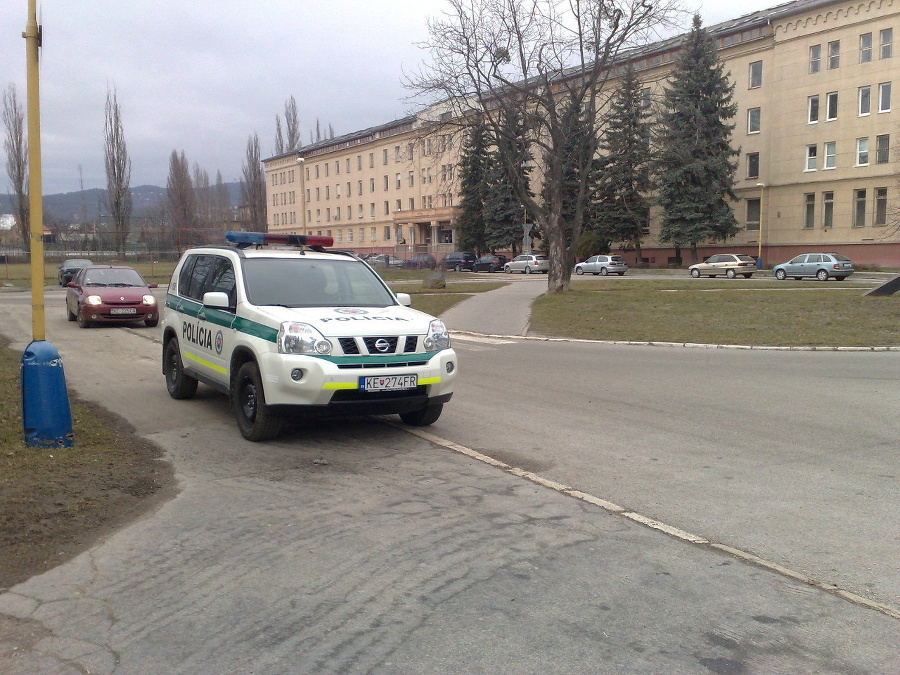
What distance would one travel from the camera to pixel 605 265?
180 ft

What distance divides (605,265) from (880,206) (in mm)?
17812

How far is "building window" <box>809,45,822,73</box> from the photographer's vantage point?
53406mm

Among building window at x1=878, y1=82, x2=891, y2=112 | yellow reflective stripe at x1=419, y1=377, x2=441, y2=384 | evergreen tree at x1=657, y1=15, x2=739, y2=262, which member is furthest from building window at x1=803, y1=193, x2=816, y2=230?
yellow reflective stripe at x1=419, y1=377, x2=441, y2=384

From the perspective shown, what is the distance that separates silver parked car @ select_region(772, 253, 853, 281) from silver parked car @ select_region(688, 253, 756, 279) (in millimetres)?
3698

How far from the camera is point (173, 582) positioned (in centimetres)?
426

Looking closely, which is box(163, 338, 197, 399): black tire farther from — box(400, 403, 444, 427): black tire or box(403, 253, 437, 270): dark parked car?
box(403, 253, 437, 270): dark parked car

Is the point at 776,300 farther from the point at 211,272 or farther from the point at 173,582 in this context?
the point at 173,582

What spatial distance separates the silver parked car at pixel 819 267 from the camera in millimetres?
41500

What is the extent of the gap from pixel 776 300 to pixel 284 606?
22.1 metres

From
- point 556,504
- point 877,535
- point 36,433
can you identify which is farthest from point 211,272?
point 877,535

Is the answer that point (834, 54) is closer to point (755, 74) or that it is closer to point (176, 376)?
point (755, 74)

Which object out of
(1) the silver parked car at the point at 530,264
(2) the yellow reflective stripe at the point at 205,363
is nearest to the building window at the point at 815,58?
(1) the silver parked car at the point at 530,264

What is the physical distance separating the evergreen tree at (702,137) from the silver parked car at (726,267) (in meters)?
5.98

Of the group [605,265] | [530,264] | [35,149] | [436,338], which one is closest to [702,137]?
[605,265]
